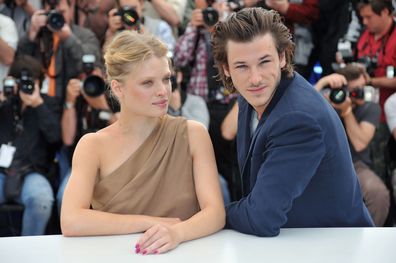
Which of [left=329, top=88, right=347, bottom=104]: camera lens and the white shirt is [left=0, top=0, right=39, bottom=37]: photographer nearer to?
the white shirt

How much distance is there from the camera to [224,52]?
7.50 ft

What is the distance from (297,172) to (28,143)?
2.81 m

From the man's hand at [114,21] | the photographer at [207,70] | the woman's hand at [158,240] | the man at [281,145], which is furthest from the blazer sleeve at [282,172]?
the man's hand at [114,21]

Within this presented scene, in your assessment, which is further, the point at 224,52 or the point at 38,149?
the point at 38,149

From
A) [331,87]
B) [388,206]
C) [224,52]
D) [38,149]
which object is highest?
[224,52]

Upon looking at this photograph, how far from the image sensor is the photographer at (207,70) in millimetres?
4656

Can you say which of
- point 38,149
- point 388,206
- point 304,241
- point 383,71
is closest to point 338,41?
point 383,71

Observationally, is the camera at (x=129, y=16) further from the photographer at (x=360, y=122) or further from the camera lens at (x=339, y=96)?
the camera lens at (x=339, y=96)

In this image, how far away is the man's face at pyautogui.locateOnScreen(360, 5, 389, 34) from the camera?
16.2 ft

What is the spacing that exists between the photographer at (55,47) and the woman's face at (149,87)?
243cm

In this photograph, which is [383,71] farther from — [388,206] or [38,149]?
[38,149]

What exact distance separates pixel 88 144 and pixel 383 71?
311 centimetres

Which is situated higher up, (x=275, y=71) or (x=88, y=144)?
(x=275, y=71)

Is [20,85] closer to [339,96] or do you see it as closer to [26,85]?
[26,85]
